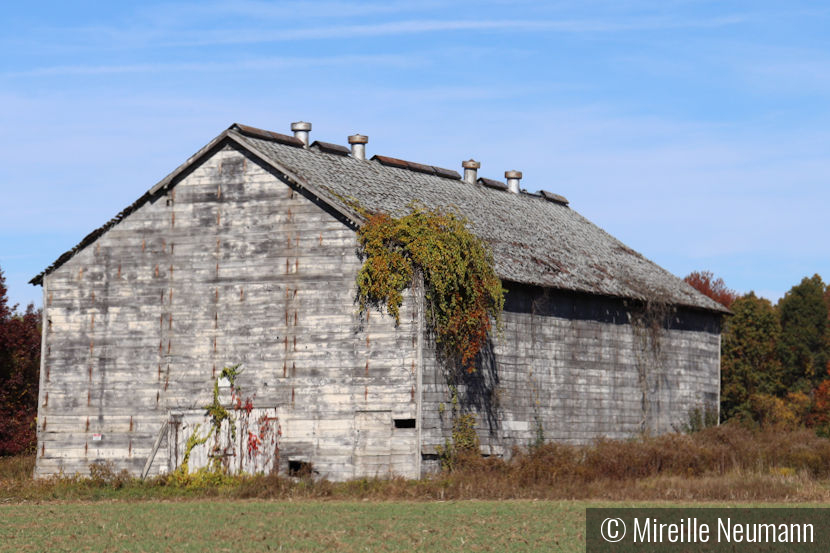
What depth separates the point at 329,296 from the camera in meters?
29.5

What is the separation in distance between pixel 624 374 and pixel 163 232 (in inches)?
555

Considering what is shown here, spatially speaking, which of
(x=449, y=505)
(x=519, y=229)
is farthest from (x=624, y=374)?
(x=449, y=505)

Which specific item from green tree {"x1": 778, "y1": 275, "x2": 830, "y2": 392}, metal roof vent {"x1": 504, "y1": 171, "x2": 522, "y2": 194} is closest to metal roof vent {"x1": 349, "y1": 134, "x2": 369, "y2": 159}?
metal roof vent {"x1": 504, "y1": 171, "x2": 522, "y2": 194}

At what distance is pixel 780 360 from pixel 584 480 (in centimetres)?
4316

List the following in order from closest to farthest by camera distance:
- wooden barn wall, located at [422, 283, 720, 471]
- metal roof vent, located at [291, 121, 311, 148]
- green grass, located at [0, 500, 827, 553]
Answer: green grass, located at [0, 500, 827, 553]
wooden barn wall, located at [422, 283, 720, 471]
metal roof vent, located at [291, 121, 311, 148]

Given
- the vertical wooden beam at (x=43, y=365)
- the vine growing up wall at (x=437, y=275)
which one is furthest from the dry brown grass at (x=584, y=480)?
the vine growing up wall at (x=437, y=275)

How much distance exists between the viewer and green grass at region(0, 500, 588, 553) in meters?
18.2

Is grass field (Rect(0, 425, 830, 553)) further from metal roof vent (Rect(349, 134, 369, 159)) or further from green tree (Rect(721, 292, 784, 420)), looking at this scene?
green tree (Rect(721, 292, 784, 420))

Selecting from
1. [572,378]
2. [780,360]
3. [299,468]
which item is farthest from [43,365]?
[780,360]

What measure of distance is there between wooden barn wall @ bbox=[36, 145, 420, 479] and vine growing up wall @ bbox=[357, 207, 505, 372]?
562 millimetres

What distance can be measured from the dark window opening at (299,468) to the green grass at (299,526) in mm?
2975

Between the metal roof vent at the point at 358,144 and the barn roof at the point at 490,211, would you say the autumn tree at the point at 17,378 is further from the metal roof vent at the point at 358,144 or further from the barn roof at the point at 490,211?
the metal roof vent at the point at 358,144

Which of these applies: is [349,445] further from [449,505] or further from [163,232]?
[163,232]

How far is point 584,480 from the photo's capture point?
94.9ft
